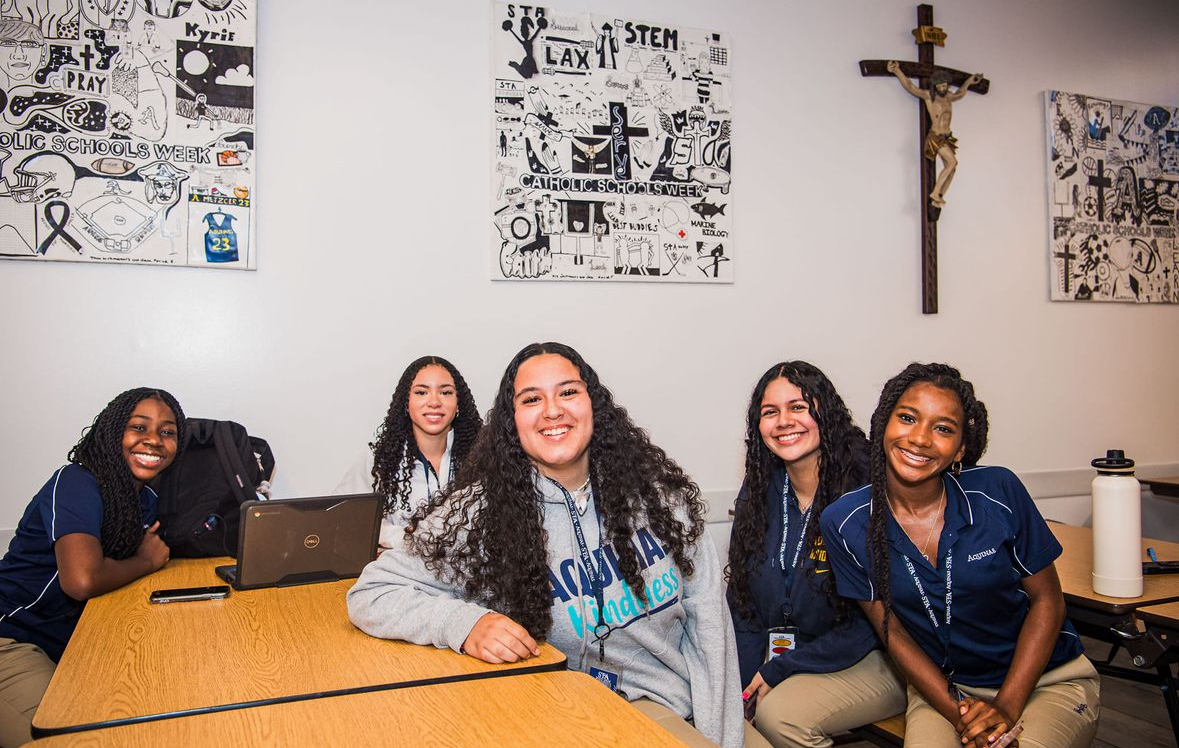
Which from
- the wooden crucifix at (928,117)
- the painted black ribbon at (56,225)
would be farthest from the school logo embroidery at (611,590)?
the wooden crucifix at (928,117)

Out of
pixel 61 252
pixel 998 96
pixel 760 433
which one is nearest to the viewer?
pixel 760 433

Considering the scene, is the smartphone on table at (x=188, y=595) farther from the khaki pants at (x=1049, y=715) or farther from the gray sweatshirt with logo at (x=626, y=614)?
the khaki pants at (x=1049, y=715)

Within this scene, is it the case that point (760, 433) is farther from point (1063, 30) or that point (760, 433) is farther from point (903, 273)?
point (1063, 30)

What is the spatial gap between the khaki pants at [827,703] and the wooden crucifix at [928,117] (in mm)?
2631

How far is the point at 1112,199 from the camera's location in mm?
4922

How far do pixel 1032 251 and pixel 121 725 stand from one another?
15.5 ft

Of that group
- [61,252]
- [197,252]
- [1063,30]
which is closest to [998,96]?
[1063,30]

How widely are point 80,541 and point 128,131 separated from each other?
1.63 meters

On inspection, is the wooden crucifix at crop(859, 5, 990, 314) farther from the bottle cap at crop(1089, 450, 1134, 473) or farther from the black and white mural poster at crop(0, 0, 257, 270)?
the black and white mural poster at crop(0, 0, 257, 270)

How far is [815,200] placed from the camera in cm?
434

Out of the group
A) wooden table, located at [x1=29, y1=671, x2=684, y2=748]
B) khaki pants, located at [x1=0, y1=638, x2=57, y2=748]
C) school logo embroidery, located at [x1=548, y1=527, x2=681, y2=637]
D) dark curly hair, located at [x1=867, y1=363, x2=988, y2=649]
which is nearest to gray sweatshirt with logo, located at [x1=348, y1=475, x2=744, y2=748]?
school logo embroidery, located at [x1=548, y1=527, x2=681, y2=637]

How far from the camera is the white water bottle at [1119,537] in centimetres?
218

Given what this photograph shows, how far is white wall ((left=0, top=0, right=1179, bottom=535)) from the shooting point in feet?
11.0

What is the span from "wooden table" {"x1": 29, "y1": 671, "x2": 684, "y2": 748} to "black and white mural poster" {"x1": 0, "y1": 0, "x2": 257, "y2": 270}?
2323mm
